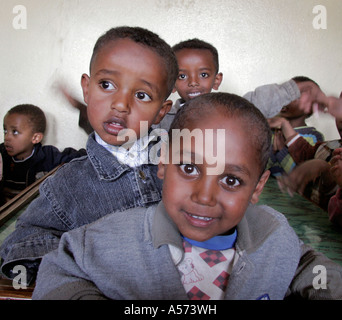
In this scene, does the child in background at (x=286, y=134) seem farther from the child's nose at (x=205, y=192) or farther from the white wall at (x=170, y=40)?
the child's nose at (x=205, y=192)

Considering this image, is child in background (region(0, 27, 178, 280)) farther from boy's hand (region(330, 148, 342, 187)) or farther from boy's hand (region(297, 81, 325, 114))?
boy's hand (region(297, 81, 325, 114))

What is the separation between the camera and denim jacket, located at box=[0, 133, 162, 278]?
675 mm

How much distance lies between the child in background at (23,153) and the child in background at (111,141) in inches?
31.1

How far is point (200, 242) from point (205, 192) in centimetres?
11

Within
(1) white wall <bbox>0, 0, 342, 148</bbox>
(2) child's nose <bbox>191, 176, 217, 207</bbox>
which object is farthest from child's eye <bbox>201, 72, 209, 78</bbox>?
(2) child's nose <bbox>191, 176, 217, 207</bbox>

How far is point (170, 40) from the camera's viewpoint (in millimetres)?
1823

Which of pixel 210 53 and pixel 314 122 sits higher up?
pixel 210 53

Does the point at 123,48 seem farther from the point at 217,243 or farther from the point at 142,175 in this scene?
the point at 217,243

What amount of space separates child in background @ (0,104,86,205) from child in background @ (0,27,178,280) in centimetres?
79

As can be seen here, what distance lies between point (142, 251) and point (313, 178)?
866 mm

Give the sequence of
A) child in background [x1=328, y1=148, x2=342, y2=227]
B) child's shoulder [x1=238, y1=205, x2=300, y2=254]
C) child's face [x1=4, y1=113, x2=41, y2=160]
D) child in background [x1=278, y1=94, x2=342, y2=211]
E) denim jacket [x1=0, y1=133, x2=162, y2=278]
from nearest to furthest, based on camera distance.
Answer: child's shoulder [x1=238, y1=205, x2=300, y2=254] < denim jacket [x1=0, y1=133, x2=162, y2=278] < child in background [x1=328, y1=148, x2=342, y2=227] < child in background [x1=278, y1=94, x2=342, y2=211] < child's face [x1=4, y1=113, x2=41, y2=160]

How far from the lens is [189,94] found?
1362 millimetres
